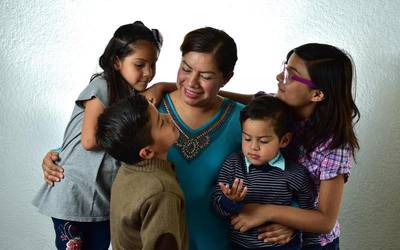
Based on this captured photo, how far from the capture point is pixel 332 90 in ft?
4.85

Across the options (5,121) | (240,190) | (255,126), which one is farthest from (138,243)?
(5,121)

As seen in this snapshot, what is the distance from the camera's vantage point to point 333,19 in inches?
80.7

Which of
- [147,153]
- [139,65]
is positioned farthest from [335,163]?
[139,65]

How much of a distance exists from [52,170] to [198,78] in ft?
1.78

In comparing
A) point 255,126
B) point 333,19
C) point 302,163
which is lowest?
point 302,163

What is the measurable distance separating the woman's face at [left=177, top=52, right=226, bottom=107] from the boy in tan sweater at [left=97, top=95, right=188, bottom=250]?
0.16 meters

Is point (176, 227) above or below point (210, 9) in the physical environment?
below

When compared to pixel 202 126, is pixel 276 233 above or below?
below

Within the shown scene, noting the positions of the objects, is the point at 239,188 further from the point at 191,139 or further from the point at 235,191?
the point at 191,139

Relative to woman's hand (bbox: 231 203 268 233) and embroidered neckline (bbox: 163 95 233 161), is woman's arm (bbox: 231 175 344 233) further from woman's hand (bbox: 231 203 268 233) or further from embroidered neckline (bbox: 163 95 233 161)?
embroidered neckline (bbox: 163 95 233 161)

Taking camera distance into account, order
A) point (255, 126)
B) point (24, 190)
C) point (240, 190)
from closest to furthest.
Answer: point (240, 190), point (255, 126), point (24, 190)

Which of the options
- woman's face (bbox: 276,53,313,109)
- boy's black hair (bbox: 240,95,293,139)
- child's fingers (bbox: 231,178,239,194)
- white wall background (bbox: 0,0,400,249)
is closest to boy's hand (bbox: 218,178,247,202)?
child's fingers (bbox: 231,178,239,194)

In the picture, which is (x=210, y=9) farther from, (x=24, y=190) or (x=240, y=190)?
(x=24, y=190)

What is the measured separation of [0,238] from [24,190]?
0.27 meters
